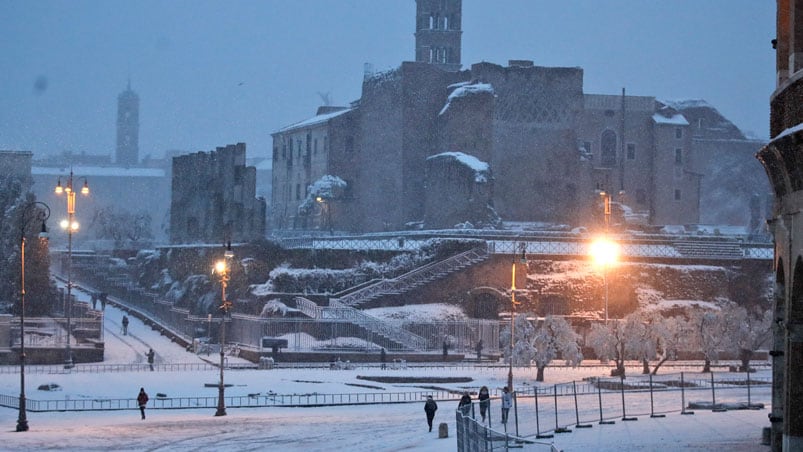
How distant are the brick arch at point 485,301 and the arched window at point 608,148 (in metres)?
25.5

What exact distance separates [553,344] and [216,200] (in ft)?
100

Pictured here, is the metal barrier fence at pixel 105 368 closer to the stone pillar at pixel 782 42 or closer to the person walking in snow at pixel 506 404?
the person walking in snow at pixel 506 404

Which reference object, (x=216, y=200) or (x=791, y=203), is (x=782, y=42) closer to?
(x=791, y=203)

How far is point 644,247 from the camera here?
63.3m

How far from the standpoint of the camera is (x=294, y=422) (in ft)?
115

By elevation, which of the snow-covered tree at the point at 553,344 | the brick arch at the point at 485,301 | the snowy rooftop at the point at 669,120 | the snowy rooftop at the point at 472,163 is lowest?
the snow-covered tree at the point at 553,344

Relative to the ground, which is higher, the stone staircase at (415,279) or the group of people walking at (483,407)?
the stone staircase at (415,279)

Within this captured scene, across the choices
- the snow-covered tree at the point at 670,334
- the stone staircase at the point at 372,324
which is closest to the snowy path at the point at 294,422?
the snow-covered tree at the point at 670,334

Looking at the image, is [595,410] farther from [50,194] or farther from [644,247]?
[50,194]

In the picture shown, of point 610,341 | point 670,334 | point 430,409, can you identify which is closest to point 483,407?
point 430,409

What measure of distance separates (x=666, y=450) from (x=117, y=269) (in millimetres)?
61984

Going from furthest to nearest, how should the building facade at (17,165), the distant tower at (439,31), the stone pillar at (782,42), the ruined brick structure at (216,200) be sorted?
the distant tower at (439,31) < the building facade at (17,165) < the ruined brick structure at (216,200) < the stone pillar at (782,42)

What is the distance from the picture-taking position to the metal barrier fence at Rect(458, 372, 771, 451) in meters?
28.9

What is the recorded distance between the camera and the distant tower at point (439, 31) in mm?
99688
